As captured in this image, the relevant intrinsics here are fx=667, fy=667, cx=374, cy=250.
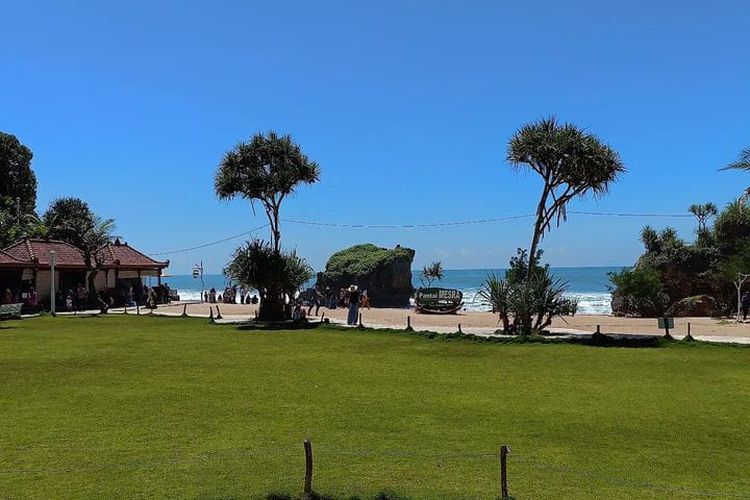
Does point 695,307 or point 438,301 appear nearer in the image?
point 695,307

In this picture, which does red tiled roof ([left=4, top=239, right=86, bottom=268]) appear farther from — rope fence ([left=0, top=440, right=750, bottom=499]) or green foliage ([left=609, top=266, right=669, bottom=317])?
rope fence ([left=0, top=440, right=750, bottom=499])

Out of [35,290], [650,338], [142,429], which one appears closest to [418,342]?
[650,338]

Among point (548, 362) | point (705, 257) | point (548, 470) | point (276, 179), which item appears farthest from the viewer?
point (705, 257)

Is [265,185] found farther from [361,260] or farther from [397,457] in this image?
[361,260]

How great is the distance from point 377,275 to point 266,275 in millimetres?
29618

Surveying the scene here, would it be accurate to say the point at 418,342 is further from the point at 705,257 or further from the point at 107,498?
the point at 705,257

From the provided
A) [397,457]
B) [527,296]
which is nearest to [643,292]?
[527,296]

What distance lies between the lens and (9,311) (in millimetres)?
28500

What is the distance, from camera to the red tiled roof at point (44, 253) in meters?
35.6

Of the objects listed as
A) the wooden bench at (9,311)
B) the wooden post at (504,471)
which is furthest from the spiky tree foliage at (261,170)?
the wooden post at (504,471)

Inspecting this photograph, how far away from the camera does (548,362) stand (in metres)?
14.8

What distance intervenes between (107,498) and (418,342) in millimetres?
13350

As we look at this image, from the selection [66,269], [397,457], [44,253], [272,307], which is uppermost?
[44,253]

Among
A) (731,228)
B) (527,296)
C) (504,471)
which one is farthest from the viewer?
(731,228)
